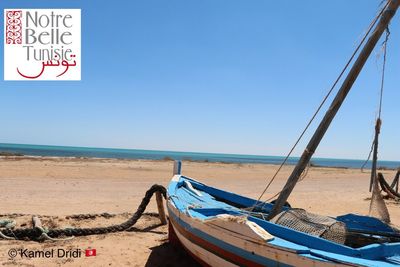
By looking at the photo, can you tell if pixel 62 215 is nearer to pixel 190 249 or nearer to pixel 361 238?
pixel 190 249

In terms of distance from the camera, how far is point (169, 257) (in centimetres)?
741

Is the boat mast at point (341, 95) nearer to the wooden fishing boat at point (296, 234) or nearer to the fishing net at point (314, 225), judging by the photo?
the wooden fishing boat at point (296, 234)

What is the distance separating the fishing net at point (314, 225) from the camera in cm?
539

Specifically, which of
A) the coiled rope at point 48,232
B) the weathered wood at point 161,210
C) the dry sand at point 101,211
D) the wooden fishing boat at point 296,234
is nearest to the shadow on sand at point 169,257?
the dry sand at point 101,211

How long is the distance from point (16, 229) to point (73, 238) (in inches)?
46.5

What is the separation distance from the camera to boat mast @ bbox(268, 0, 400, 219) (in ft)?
19.8

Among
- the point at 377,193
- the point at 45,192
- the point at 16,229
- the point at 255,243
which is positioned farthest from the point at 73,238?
the point at 45,192

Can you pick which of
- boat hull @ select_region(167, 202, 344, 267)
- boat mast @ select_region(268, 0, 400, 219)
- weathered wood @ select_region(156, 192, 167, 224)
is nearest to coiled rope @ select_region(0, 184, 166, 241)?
weathered wood @ select_region(156, 192, 167, 224)

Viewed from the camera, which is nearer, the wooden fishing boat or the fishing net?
the wooden fishing boat

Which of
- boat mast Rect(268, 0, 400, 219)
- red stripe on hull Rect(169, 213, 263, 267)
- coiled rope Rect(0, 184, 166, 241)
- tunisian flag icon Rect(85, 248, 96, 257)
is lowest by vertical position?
tunisian flag icon Rect(85, 248, 96, 257)

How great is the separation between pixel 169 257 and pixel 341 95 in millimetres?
4216

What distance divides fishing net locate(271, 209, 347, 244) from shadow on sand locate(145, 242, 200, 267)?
204 cm

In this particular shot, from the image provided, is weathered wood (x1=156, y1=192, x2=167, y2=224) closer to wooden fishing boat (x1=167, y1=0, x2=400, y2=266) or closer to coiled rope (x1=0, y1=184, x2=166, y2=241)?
coiled rope (x1=0, y1=184, x2=166, y2=241)

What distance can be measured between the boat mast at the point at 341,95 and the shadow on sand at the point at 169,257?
1.92 metres
